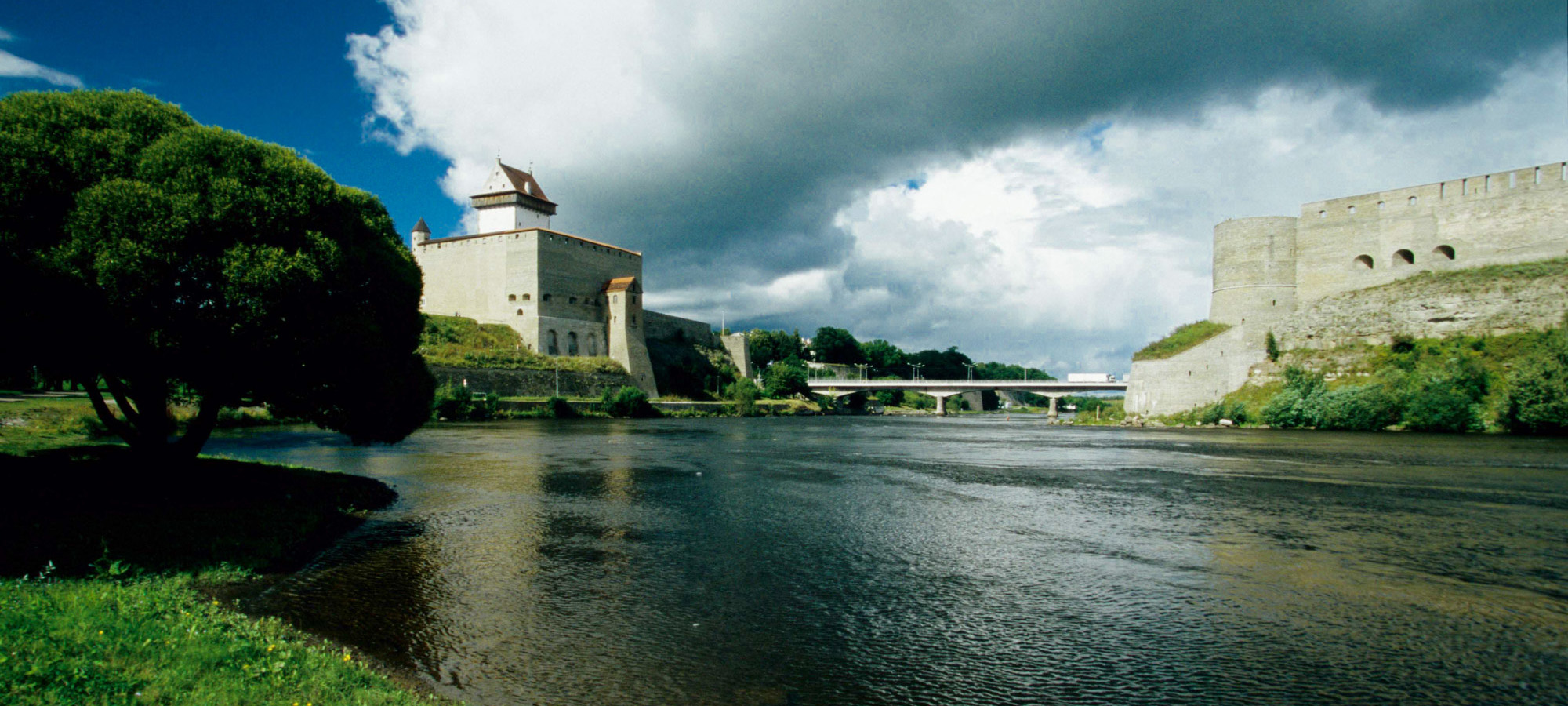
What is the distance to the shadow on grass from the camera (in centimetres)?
750

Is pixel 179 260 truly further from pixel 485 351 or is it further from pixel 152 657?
pixel 485 351

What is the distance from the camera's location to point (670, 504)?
1504 cm

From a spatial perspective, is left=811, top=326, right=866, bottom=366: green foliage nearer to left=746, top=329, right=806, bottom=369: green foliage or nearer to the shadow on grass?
left=746, top=329, right=806, bottom=369: green foliage

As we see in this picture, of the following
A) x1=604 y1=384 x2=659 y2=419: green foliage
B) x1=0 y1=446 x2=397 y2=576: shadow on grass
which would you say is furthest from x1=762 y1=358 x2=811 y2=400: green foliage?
x1=0 y1=446 x2=397 y2=576: shadow on grass

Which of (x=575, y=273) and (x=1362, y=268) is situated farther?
(x=575, y=273)

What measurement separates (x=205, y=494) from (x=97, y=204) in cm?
443

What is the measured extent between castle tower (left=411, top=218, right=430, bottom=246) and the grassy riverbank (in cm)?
5981

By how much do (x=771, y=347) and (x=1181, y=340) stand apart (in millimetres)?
68462

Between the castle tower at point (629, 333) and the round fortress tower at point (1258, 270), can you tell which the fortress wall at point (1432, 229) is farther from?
the castle tower at point (629, 333)

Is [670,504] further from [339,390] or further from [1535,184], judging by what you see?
[1535,184]

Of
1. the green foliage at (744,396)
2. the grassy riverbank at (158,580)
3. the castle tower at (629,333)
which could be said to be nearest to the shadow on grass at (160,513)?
the grassy riverbank at (158,580)

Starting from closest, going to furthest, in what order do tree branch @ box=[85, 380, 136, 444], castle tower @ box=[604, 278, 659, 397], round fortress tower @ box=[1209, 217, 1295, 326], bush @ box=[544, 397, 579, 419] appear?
1. tree branch @ box=[85, 380, 136, 444]
2. round fortress tower @ box=[1209, 217, 1295, 326]
3. bush @ box=[544, 397, 579, 419]
4. castle tower @ box=[604, 278, 659, 397]

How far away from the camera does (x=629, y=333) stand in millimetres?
66750

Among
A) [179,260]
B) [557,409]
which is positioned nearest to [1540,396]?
[179,260]
